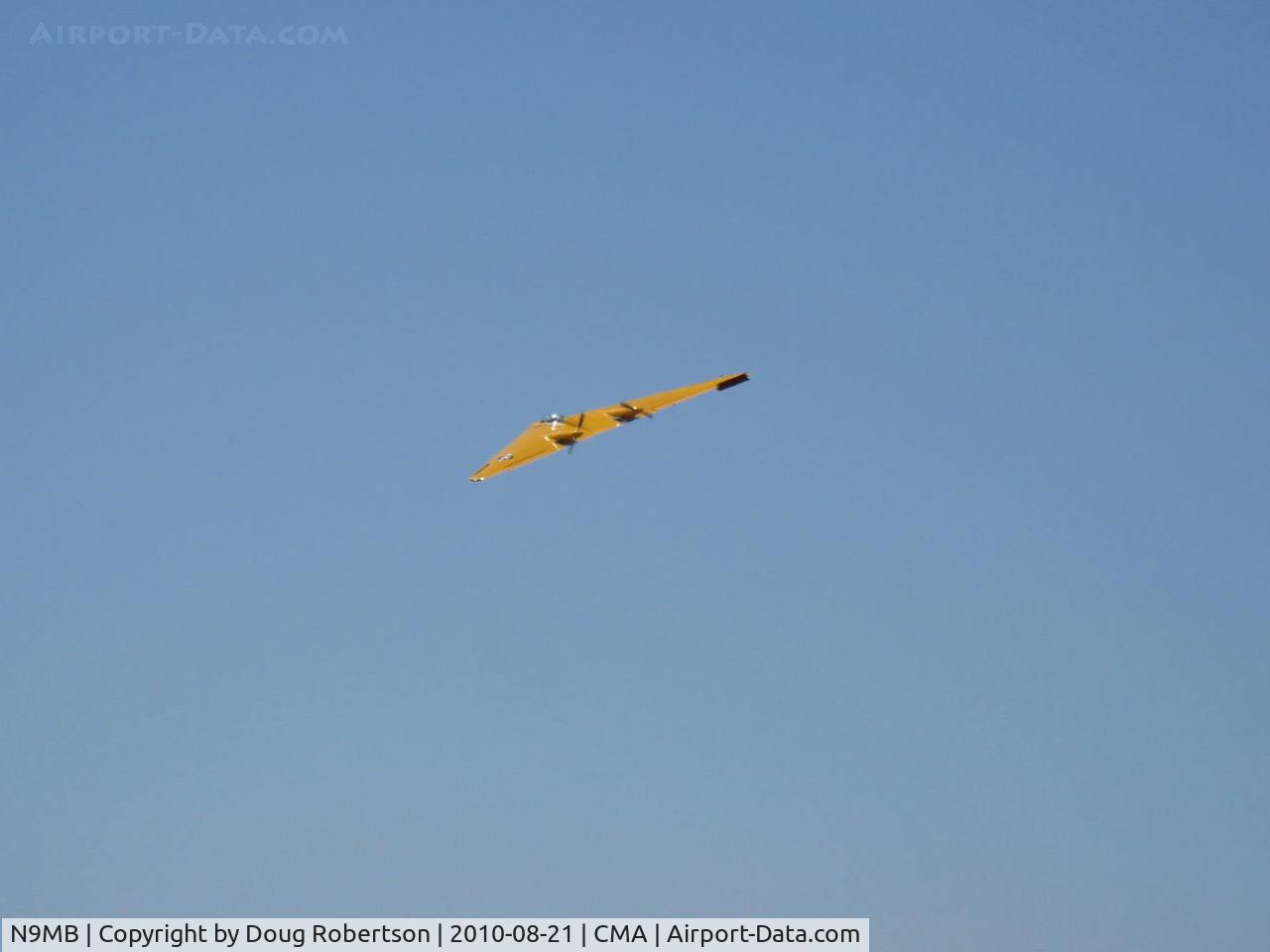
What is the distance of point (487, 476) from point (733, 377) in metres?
14.5

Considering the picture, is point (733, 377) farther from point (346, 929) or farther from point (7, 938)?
point (7, 938)

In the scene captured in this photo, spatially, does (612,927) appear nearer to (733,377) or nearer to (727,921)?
(727,921)

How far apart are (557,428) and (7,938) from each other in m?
40.4

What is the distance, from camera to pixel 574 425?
518 ft

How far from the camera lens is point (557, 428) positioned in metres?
158

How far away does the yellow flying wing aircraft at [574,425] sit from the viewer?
503 feet

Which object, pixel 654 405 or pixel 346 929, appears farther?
pixel 654 405

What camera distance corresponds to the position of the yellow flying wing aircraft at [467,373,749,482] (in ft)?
503

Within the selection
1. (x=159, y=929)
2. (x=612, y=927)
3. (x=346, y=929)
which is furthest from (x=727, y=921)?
(x=159, y=929)

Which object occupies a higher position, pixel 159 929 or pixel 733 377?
pixel 733 377

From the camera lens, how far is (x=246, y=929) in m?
143

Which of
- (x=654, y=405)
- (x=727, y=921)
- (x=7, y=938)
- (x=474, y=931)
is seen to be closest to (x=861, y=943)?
(x=727, y=921)

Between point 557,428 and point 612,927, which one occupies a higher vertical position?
point 557,428

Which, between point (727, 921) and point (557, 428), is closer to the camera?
point (727, 921)
